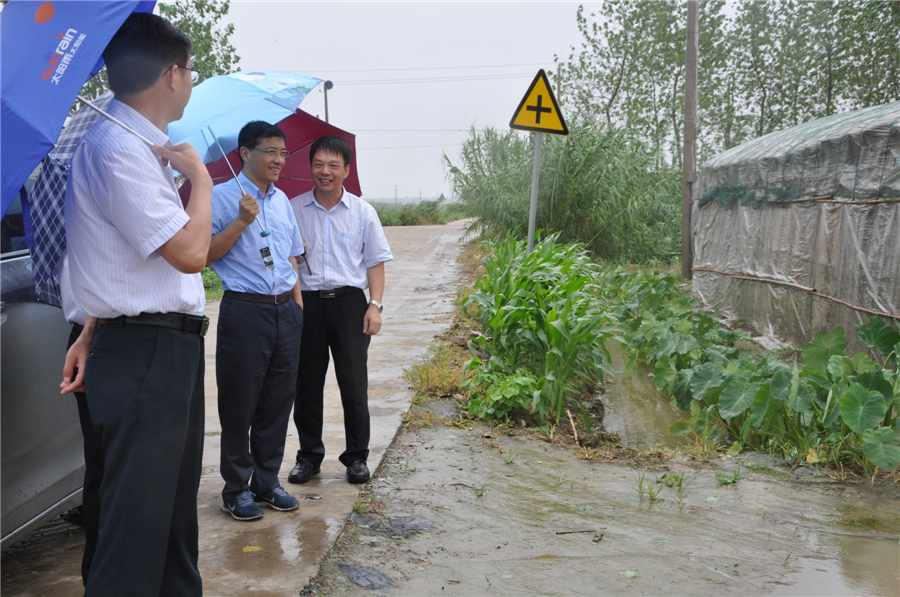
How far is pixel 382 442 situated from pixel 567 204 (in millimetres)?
9252

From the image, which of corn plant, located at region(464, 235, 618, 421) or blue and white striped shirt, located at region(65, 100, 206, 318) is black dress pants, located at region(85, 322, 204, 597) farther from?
corn plant, located at region(464, 235, 618, 421)

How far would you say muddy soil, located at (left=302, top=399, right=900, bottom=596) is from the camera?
2.95 m

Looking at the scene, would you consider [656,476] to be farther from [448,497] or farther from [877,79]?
[877,79]

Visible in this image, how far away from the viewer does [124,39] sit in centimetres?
202

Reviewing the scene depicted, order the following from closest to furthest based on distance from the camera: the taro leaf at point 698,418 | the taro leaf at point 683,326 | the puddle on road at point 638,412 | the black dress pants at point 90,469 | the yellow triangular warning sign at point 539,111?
the black dress pants at point 90,469, the taro leaf at point 698,418, the puddle on road at point 638,412, the yellow triangular warning sign at point 539,111, the taro leaf at point 683,326

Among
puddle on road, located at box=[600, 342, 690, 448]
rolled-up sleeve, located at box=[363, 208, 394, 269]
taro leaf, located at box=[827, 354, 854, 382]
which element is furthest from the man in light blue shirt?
taro leaf, located at box=[827, 354, 854, 382]

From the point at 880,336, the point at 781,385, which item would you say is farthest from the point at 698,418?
the point at 880,336

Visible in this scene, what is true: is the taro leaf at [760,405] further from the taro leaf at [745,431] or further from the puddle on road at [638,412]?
the puddle on road at [638,412]

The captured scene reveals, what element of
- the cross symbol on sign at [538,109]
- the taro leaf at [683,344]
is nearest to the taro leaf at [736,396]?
the taro leaf at [683,344]

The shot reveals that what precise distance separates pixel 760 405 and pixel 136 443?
4.25 m

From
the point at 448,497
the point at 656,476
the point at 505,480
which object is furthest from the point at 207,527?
the point at 656,476

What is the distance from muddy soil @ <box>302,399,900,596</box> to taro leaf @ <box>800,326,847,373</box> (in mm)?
1218

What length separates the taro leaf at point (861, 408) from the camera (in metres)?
4.32

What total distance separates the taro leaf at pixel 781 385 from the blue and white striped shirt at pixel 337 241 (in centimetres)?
286
